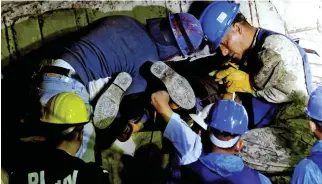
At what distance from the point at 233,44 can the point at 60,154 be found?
1.24 metres

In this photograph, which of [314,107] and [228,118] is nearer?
[228,118]

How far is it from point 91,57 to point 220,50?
2.82ft

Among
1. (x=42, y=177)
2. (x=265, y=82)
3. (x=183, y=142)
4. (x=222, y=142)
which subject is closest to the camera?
(x=42, y=177)

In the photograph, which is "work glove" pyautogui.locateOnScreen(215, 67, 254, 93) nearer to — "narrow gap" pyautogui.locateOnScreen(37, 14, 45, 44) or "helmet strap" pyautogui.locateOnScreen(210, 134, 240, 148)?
"helmet strap" pyautogui.locateOnScreen(210, 134, 240, 148)

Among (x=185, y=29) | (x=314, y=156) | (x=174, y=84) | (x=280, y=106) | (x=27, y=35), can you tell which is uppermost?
(x=185, y=29)

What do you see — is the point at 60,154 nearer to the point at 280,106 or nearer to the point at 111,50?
the point at 111,50

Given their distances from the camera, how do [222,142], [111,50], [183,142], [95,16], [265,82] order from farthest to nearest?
1. [95,16]
2. [265,82]
3. [111,50]
4. [183,142]
5. [222,142]

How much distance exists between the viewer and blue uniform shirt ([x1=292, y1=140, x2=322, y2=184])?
2123 mm

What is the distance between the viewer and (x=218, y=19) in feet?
7.67

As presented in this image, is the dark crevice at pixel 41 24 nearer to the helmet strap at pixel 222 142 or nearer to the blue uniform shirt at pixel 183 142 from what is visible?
the blue uniform shirt at pixel 183 142

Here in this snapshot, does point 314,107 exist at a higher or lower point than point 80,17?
lower

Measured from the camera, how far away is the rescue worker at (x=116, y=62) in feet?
6.84

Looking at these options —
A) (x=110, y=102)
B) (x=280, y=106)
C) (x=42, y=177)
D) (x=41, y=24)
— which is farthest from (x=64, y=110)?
(x=280, y=106)

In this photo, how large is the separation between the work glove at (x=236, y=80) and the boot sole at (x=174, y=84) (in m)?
0.36
